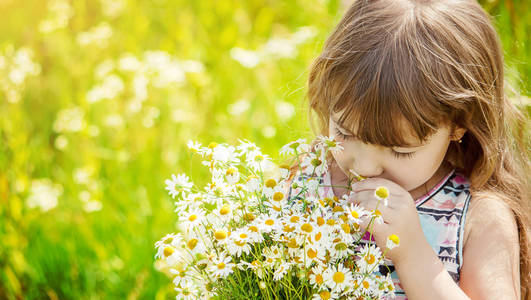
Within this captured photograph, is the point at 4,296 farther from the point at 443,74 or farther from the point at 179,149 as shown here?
the point at 443,74

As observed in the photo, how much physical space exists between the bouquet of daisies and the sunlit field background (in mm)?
583

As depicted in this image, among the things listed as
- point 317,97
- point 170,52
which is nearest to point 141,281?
point 317,97

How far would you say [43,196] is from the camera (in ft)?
7.28

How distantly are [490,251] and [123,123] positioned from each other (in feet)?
5.47

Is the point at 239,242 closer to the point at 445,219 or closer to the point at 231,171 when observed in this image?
the point at 231,171

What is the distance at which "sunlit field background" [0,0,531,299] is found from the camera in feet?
6.95

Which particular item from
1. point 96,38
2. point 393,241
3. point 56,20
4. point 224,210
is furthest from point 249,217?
point 56,20

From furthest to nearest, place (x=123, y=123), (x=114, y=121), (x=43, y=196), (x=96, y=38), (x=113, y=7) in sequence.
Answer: (x=113, y=7), (x=96, y=38), (x=123, y=123), (x=114, y=121), (x=43, y=196)

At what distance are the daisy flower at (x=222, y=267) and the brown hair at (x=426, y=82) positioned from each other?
1.30ft

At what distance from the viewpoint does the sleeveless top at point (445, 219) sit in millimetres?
1296

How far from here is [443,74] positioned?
1182 mm

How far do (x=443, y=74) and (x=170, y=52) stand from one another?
6.78 ft

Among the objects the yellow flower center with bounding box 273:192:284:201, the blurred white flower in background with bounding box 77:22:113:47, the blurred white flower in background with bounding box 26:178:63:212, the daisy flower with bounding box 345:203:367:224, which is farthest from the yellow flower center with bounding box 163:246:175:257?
Answer: the blurred white flower in background with bounding box 77:22:113:47

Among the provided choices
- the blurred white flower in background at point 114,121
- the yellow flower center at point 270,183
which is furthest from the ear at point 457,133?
the blurred white flower in background at point 114,121
